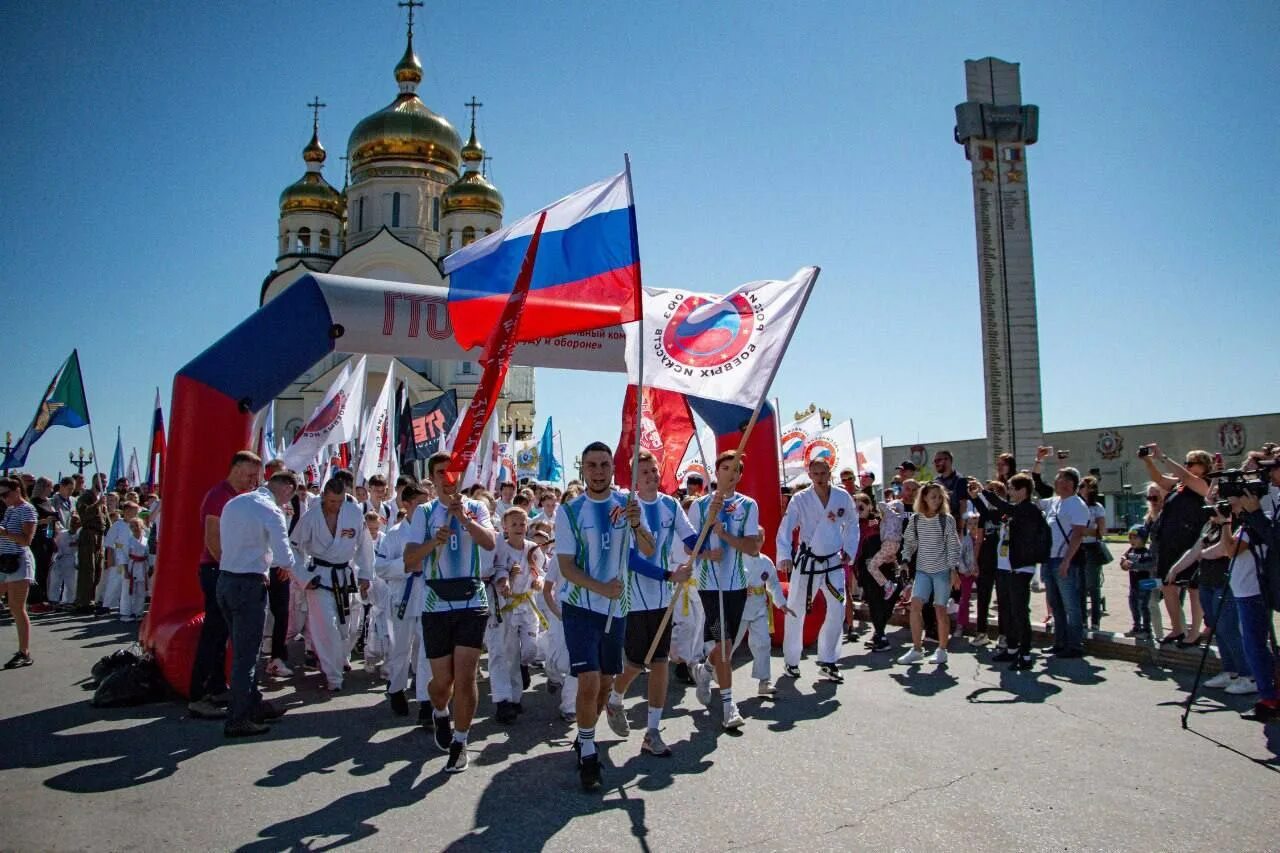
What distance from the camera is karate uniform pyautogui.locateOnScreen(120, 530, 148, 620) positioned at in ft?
43.8

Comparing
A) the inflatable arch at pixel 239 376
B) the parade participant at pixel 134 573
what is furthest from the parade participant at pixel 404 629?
the parade participant at pixel 134 573

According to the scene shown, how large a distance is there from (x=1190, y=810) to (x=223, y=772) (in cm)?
558

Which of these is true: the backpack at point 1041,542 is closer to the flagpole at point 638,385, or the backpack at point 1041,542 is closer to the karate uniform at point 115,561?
the flagpole at point 638,385

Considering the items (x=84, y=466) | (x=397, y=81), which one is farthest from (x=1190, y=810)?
(x=397, y=81)

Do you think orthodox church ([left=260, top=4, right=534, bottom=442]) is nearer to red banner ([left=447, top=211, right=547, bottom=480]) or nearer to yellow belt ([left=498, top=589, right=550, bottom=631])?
yellow belt ([left=498, top=589, right=550, bottom=631])

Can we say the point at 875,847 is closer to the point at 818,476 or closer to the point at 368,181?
the point at 818,476

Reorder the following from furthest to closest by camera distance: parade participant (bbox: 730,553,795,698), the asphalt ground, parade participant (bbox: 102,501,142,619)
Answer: parade participant (bbox: 102,501,142,619)
parade participant (bbox: 730,553,795,698)
the asphalt ground

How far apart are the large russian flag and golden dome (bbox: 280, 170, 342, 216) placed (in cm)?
4951

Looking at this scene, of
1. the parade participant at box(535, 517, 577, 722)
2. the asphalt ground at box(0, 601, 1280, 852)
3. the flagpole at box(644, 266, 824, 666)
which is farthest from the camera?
the parade participant at box(535, 517, 577, 722)

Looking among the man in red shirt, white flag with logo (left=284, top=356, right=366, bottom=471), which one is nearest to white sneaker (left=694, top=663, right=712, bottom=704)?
the man in red shirt

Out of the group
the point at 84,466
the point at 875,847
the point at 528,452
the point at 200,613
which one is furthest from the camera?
the point at 84,466

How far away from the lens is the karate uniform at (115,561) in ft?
44.7

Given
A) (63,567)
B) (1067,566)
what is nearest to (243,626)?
(1067,566)

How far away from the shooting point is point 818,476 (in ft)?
27.9
